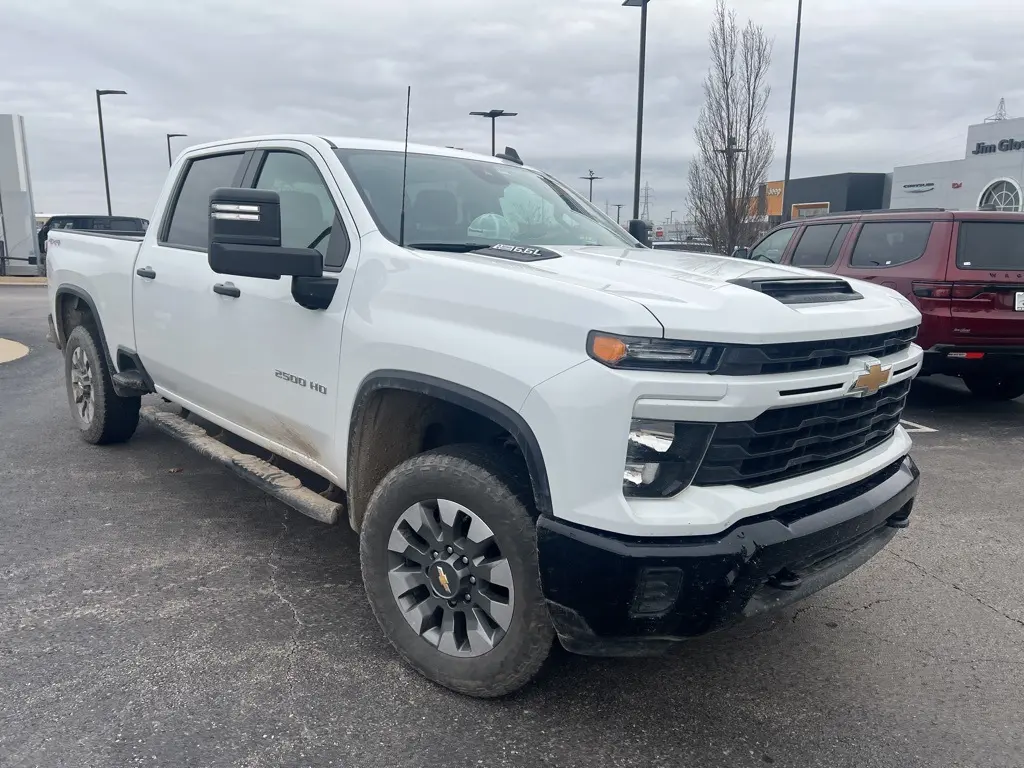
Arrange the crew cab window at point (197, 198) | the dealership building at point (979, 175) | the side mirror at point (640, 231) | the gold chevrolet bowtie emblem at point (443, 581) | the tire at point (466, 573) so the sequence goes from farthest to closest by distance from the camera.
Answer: the dealership building at point (979, 175), the side mirror at point (640, 231), the crew cab window at point (197, 198), the gold chevrolet bowtie emblem at point (443, 581), the tire at point (466, 573)

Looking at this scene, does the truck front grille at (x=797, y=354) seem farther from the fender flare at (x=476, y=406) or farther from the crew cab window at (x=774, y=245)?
the crew cab window at (x=774, y=245)

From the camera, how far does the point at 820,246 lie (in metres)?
8.65

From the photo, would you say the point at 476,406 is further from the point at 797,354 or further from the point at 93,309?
the point at 93,309

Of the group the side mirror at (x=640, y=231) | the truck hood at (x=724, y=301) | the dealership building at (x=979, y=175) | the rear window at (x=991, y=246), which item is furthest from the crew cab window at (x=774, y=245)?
the dealership building at (x=979, y=175)

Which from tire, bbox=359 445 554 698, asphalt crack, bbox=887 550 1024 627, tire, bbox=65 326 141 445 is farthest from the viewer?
tire, bbox=65 326 141 445

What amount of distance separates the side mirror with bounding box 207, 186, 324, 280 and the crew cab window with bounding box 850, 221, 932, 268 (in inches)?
248

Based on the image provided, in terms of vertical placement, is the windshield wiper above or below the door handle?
above

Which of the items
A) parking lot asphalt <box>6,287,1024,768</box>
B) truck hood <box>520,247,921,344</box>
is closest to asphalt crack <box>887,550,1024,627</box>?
parking lot asphalt <box>6,287,1024,768</box>

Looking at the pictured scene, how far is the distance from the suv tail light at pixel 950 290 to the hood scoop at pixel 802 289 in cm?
473

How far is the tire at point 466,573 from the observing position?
2.57m

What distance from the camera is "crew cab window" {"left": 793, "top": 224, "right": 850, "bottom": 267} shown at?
8.42m

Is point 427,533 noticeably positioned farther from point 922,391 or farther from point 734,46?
point 734,46

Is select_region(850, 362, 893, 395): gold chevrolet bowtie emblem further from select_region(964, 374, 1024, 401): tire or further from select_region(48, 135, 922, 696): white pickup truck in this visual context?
select_region(964, 374, 1024, 401): tire

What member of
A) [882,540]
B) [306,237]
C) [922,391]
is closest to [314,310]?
[306,237]
